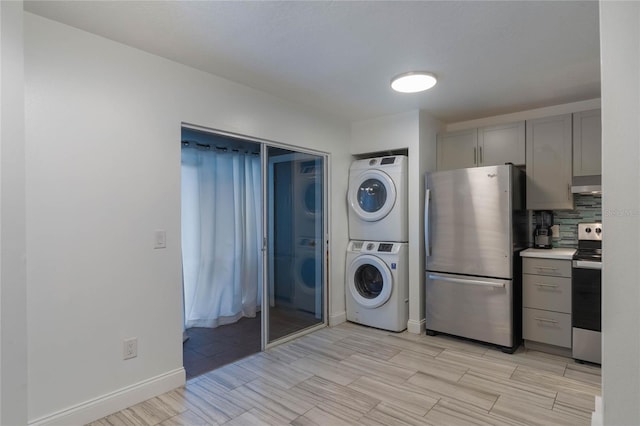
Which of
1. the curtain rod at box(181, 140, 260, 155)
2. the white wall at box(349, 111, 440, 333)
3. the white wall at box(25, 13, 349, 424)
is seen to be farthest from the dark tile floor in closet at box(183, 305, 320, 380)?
the curtain rod at box(181, 140, 260, 155)

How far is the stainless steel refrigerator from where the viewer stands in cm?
311

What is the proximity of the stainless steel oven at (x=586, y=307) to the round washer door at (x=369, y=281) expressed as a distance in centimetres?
159

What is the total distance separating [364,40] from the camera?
2.16m

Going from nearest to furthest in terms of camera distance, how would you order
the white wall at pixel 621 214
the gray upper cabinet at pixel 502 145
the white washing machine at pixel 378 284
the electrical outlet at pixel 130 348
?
the white wall at pixel 621 214 → the electrical outlet at pixel 130 348 → the gray upper cabinet at pixel 502 145 → the white washing machine at pixel 378 284

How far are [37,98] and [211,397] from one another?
2.12m

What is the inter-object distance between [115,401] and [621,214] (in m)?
2.68

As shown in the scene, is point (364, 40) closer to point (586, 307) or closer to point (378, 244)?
point (378, 244)

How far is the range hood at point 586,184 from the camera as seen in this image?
2918 mm

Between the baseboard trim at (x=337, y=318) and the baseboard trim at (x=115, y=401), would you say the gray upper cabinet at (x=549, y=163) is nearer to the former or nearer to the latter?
the baseboard trim at (x=337, y=318)

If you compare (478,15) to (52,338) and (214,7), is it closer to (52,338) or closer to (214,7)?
(214,7)

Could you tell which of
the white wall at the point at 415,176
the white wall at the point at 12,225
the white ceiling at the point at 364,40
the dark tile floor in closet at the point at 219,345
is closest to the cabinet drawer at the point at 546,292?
the white wall at the point at 415,176

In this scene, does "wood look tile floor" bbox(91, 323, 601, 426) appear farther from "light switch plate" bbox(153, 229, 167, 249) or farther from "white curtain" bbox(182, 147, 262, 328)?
"light switch plate" bbox(153, 229, 167, 249)

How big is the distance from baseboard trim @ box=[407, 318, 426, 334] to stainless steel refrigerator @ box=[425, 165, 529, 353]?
0.38 feet

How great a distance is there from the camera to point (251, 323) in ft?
11.7
